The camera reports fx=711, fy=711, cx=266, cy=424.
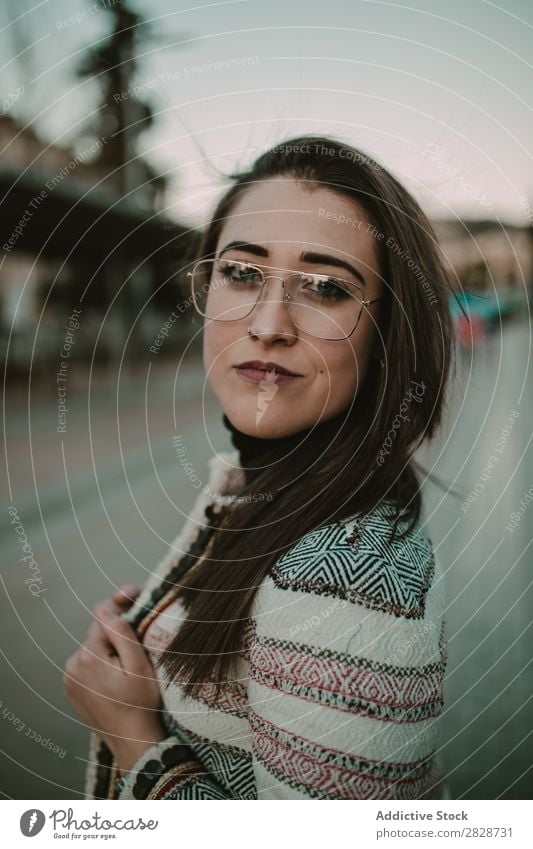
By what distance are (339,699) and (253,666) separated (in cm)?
9

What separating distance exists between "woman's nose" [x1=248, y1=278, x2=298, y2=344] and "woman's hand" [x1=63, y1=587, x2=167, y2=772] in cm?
41

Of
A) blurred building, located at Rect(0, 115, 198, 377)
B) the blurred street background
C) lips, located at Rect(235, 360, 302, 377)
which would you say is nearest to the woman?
lips, located at Rect(235, 360, 302, 377)

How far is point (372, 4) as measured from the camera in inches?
41.2

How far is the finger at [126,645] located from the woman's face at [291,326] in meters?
0.30

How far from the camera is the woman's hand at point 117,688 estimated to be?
86cm

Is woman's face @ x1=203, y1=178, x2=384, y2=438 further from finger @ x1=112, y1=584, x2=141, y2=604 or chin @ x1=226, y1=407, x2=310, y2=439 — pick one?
finger @ x1=112, y1=584, x2=141, y2=604

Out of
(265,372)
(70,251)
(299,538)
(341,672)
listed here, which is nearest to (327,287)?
(265,372)

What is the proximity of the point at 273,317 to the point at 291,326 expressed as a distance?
0.08ft

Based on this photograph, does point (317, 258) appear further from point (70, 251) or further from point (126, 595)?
point (70, 251)

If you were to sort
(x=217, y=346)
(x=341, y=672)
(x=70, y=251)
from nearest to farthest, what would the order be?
(x=341, y=672) → (x=217, y=346) → (x=70, y=251)

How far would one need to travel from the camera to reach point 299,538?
782 millimetres

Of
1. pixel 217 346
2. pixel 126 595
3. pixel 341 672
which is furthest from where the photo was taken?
pixel 126 595

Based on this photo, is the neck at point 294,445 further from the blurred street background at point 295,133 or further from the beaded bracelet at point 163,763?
the beaded bracelet at point 163,763
